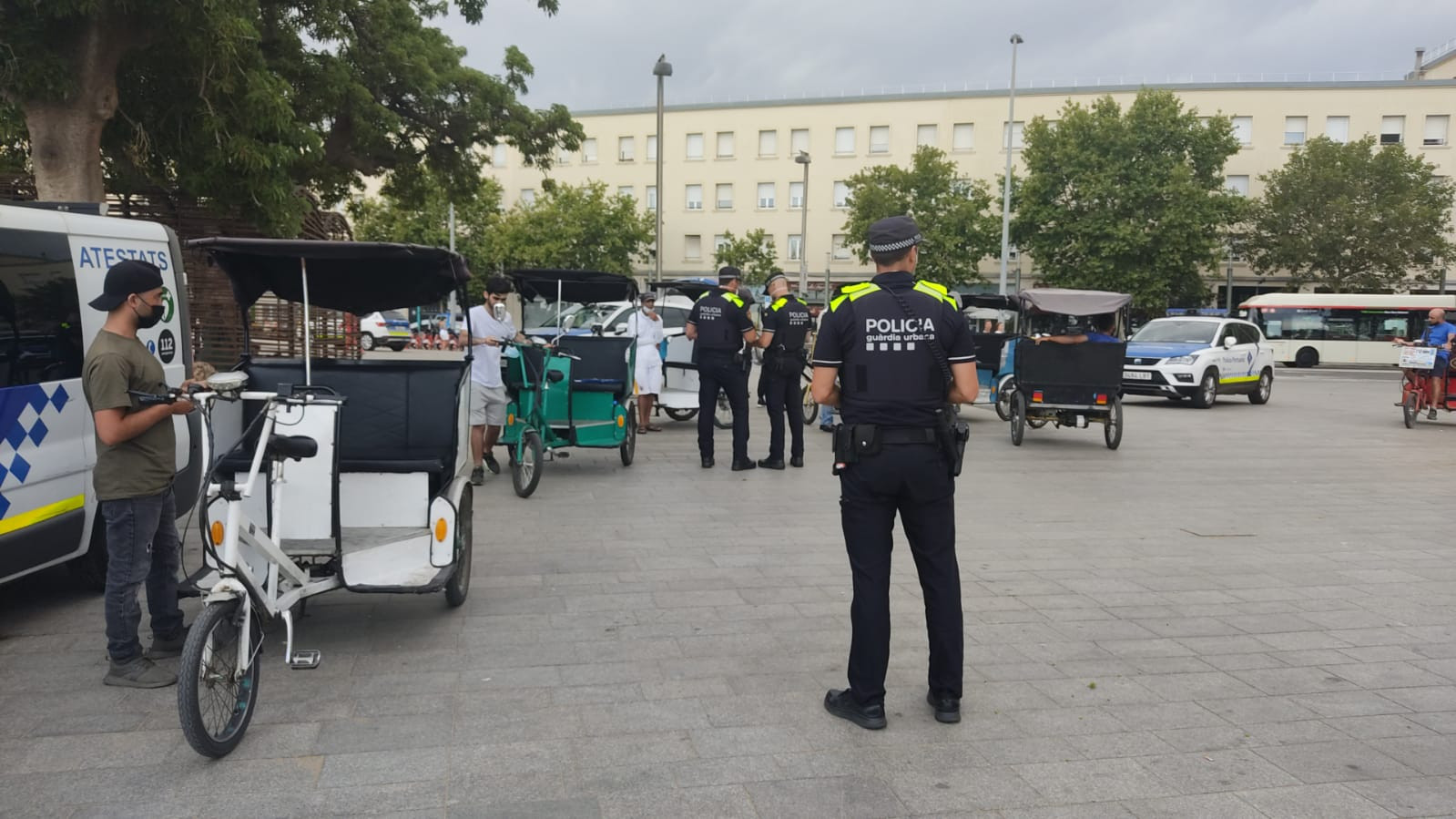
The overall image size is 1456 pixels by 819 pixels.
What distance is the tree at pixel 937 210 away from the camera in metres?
54.4

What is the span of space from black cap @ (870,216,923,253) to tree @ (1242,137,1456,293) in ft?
172

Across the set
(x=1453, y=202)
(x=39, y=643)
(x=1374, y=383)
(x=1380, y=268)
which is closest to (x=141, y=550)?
(x=39, y=643)

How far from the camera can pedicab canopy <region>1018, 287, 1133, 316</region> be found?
14.4m

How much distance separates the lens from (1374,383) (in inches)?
1254

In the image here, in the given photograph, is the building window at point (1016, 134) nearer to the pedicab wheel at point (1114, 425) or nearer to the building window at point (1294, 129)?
the building window at point (1294, 129)

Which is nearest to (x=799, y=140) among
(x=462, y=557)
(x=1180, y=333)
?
(x=1180, y=333)

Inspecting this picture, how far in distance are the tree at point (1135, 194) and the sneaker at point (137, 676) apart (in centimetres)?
5025

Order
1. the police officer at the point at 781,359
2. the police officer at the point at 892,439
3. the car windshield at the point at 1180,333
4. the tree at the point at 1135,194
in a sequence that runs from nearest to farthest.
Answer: the police officer at the point at 892,439, the police officer at the point at 781,359, the car windshield at the point at 1180,333, the tree at the point at 1135,194

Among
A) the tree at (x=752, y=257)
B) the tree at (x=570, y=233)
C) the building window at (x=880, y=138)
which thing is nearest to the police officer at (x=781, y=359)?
the tree at (x=570, y=233)

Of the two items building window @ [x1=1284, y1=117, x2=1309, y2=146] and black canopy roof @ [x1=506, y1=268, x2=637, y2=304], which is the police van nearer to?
black canopy roof @ [x1=506, y1=268, x2=637, y2=304]

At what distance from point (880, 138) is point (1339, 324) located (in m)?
28.6

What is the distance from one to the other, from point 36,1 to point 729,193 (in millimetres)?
57095

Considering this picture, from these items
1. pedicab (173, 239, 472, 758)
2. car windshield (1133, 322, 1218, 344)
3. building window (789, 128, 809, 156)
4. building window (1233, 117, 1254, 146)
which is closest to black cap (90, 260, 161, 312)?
pedicab (173, 239, 472, 758)

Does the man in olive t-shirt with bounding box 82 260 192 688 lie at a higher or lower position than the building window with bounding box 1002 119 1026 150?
lower
